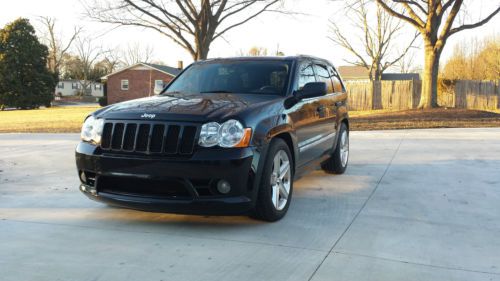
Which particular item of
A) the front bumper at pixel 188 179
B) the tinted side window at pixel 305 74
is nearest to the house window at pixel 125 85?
the tinted side window at pixel 305 74

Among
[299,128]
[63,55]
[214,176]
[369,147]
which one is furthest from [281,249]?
[63,55]

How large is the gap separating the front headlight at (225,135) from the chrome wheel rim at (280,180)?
555mm

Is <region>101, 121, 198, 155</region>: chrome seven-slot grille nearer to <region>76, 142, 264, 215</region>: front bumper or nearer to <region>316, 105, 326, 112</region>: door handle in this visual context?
<region>76, 142, 264, 215</region>: front bumper

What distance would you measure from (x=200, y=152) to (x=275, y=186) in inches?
37.6

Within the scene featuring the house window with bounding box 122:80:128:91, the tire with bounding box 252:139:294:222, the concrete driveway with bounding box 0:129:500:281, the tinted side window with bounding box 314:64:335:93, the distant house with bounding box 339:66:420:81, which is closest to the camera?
the concrete driveway with bounding box 0:129:500:281

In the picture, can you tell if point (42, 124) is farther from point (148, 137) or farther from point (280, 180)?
point (280, 180)

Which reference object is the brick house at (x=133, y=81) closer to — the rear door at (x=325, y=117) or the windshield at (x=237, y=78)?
the rear door at (x=325, y=117)

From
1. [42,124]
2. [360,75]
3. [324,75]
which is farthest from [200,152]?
[360,75]

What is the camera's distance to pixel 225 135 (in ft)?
14.3

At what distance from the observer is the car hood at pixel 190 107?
4.45 m

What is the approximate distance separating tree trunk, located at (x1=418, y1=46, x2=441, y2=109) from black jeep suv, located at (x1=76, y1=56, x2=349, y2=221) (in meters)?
17.9

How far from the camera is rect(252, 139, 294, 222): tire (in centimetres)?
459

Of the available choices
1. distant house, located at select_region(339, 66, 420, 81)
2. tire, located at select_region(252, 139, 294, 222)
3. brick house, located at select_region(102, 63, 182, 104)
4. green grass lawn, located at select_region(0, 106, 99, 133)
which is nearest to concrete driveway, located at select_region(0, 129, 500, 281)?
tire, located at select_region(252, 139, 294, 222)

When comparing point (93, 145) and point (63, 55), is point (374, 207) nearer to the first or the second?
point (93, 145)
